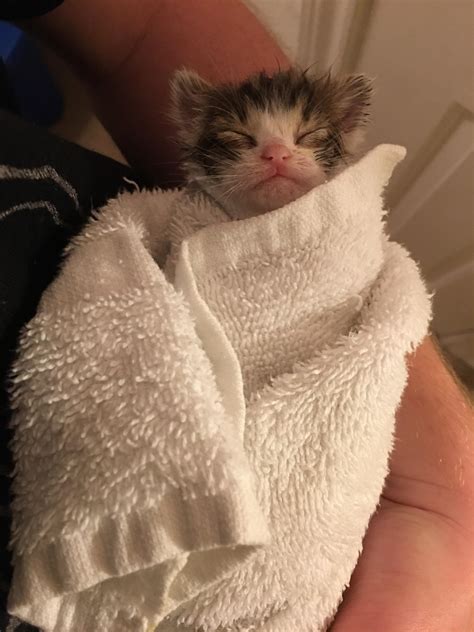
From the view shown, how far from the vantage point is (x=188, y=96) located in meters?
0.67

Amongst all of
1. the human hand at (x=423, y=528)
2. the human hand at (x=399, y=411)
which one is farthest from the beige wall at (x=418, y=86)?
the human hand at (x=423, y=528)

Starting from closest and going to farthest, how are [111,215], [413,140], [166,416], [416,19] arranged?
[166,416], [111,215], [416,19], [413,140]

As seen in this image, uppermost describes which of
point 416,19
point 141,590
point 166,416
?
point 416,19

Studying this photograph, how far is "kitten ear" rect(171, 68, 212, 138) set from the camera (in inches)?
26.3

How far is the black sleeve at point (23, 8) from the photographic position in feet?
1.76

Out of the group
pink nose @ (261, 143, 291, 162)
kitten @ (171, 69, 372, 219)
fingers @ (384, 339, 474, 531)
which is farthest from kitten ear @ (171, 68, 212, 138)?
fingers @ (384, 339, 474, 531)

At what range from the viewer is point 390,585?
1.69 ft

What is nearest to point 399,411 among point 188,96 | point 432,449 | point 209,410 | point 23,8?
point 432,449

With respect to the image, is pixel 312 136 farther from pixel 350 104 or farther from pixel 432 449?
pixel 432 449

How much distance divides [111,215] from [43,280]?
0.09 m

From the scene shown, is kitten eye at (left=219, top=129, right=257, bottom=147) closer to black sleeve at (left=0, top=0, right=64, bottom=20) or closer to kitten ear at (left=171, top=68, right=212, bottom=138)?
kitten ear at (left=171, top=68, right=212, bottom=138)

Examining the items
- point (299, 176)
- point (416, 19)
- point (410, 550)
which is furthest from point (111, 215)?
point (416, 19)

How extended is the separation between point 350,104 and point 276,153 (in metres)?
0.17

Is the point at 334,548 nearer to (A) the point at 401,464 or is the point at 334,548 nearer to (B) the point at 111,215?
(A) the point at 401,464
